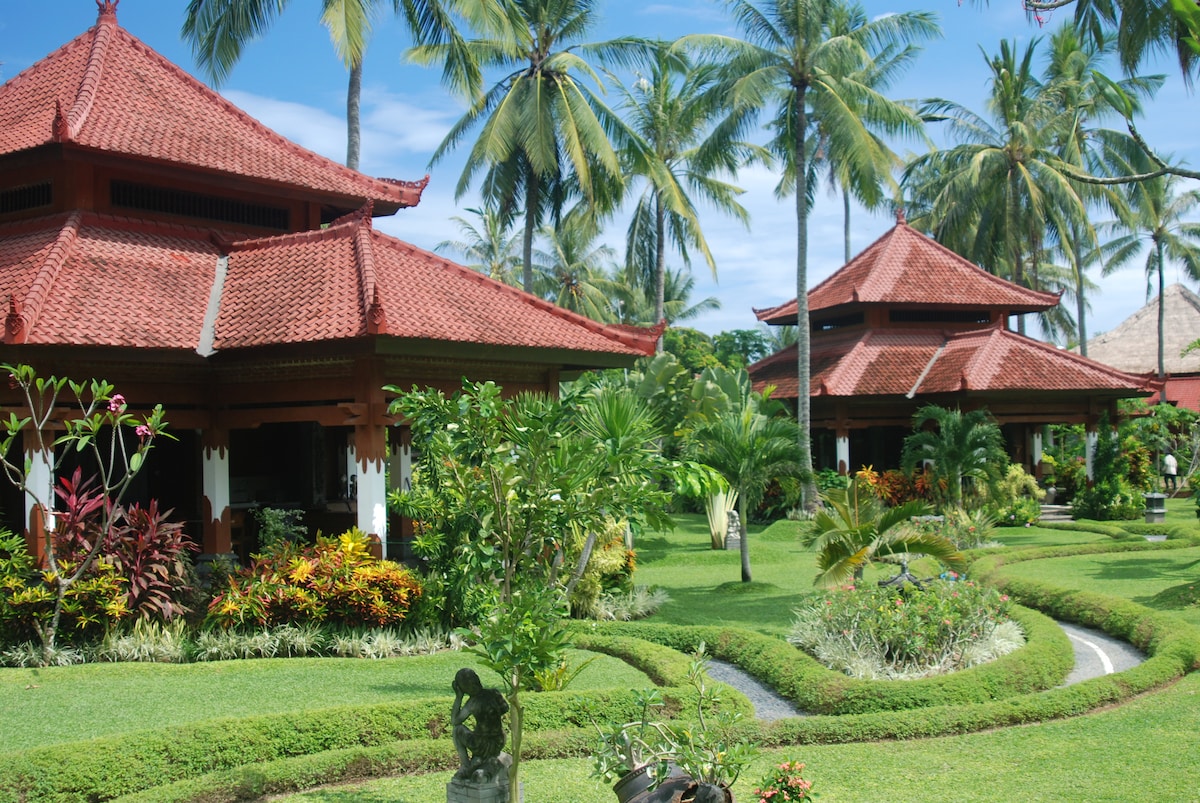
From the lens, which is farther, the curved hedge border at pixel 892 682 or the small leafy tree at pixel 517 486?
the curved hedge border at pixel 892 682

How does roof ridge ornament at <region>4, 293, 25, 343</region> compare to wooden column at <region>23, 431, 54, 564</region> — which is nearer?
roof ridge ornament at <region>4, 293, 25, 343</region>

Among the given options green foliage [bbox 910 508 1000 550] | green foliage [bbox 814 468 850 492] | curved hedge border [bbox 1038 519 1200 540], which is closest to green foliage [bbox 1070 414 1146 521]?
curved hedge border [bbox 1038 519 1200 540]

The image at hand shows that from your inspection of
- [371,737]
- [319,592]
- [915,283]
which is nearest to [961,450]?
[915,283]

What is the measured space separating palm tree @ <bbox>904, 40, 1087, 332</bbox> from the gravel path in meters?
21.9

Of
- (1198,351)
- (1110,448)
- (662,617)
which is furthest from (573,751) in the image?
(1198,351)

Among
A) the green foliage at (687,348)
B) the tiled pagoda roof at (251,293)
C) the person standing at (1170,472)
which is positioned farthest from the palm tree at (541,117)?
the green foliage at (687,348)

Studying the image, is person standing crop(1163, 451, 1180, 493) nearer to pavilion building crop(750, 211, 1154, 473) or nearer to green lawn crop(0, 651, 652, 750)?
pavilion building crop(750, 211, 1154, 473)

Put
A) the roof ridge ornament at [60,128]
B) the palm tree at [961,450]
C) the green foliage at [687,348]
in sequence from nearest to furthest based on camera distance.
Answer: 1. the roof ridge ornament at [60,128]
2. the palm tree at [961,450]
3. the green foliage at [687,348]

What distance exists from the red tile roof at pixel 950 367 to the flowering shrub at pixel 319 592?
1651 centimetres

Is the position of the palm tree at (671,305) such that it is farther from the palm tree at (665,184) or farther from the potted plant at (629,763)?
the potted plant at (629,763)

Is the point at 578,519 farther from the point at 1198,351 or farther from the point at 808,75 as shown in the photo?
the point at 1198,351

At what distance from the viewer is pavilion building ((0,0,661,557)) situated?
12.9 meters

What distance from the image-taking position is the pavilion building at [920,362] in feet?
86.8

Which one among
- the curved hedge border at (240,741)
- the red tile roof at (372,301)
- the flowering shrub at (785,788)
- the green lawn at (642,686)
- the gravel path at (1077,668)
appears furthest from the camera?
the red tile roof at (372,301)
